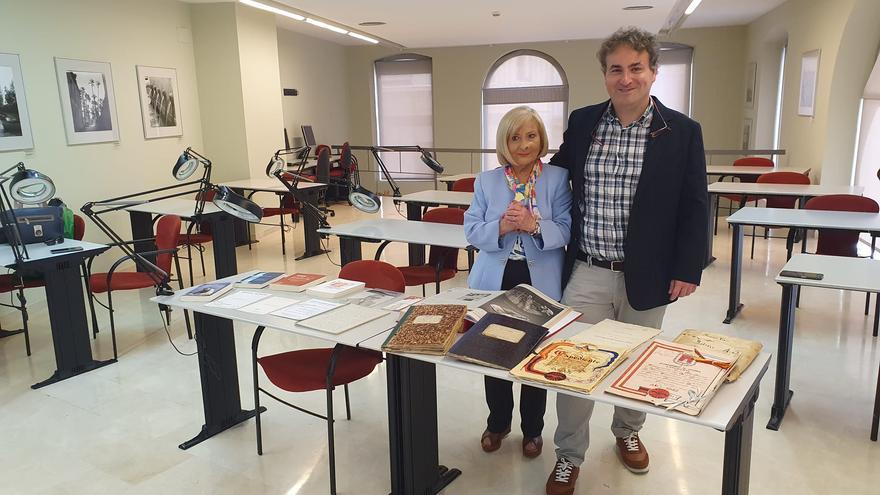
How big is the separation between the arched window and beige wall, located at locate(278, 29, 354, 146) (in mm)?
2684

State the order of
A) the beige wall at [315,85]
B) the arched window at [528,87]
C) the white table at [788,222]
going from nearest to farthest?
the white table at [788,222] → the beige wall at [315,85] → the arched window at [528,87]

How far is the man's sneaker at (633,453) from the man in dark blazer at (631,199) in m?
0.41

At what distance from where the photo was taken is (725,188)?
5.80 meters

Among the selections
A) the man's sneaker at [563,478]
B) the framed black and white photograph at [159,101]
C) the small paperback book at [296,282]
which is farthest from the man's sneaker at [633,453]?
the framed black and white photograph at [159,101]

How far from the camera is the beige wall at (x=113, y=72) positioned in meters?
5.40

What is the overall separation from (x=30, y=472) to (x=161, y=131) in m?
4.94

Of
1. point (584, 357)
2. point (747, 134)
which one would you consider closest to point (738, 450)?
point (584, 357)

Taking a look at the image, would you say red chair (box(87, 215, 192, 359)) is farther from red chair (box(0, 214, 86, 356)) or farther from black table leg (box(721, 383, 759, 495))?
black table leg (box(721, 383, 759, 495))

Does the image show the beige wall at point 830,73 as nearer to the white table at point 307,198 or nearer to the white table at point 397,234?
the white table at point 397,234

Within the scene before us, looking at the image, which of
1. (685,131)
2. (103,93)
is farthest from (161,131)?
(685,131)

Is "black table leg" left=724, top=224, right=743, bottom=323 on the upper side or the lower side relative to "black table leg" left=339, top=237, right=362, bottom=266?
lower

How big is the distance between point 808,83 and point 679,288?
584cm

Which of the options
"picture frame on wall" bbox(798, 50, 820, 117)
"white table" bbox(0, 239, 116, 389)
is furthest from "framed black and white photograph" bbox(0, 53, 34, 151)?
"picture frame on wall" bbox(798, 50, 820, 117)

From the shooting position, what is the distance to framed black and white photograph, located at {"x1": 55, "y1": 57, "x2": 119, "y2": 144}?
571cm
